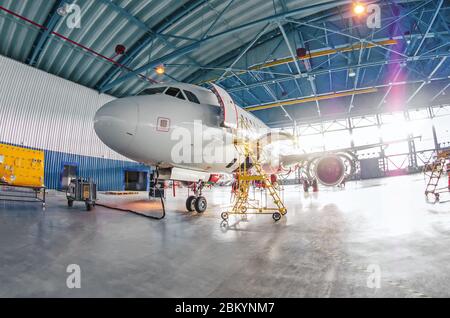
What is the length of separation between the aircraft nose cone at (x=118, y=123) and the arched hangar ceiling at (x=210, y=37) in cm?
844

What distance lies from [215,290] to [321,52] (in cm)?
1755

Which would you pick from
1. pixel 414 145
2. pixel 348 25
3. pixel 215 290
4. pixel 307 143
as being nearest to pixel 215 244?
pixel 215 290

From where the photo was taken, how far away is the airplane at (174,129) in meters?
5.21

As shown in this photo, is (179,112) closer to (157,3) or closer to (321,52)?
(157,3)

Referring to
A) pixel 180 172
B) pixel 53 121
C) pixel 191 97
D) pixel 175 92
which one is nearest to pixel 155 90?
pixel 175 92

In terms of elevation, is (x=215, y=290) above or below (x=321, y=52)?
below

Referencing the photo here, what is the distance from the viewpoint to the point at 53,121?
17.2m

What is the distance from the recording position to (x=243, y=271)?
245 centimetres

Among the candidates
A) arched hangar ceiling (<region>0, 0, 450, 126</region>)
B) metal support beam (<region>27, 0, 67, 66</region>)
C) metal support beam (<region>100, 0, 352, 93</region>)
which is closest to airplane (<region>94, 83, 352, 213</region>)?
metal support beam (<region>100, 0, 352, 93</region>)

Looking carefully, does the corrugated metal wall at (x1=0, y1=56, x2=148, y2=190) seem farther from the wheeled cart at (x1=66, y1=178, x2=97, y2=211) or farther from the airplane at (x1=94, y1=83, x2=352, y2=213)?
the airplane at (x1=94, y1=83, x2=352, y2=213)

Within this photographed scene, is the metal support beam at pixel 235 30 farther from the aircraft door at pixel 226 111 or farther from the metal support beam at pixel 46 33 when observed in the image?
the aircraft door at pixel 226 111

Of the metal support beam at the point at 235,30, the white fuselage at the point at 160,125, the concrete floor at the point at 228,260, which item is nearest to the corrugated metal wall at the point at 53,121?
the metal support beam at the point at 235,30

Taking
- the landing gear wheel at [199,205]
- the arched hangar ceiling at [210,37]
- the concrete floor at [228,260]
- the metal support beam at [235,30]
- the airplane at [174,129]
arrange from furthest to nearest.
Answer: the arched hangar ceiling at [210,37], the metal support beam at [235,30], the landing gear wheel at [199,205], the airplane at [174,129], the concrete floor at [228,260]
